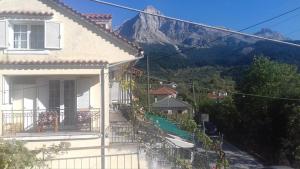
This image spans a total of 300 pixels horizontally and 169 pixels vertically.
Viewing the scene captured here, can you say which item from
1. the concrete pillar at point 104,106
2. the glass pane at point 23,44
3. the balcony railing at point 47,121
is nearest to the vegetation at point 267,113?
the concrete pillar at point 104,106

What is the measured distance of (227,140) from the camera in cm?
5806

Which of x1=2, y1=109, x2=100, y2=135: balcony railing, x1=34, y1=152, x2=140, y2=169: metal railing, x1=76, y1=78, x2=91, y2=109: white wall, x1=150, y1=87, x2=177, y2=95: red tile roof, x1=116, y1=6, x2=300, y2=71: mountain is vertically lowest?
x1=34, y1=152, x2=140, y2=169: metal railing

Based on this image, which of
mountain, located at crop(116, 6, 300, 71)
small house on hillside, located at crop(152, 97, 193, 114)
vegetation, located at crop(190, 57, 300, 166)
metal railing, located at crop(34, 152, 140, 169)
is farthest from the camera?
small house on hillside, located at crop(152, 97, 193, 114)

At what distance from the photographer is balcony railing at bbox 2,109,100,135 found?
19.7 m

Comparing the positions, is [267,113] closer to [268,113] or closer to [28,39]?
[268,113]

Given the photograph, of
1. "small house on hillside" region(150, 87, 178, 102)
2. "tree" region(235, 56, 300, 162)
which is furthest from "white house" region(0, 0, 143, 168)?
"small house on hillside" region(150, 87, 178, 102)

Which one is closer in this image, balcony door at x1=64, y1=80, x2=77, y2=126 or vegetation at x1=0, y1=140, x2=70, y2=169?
vegetation at x1=0, y1=140, x2=70, y2=169

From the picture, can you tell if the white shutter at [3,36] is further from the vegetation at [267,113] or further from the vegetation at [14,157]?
the vegetation at [267,113]

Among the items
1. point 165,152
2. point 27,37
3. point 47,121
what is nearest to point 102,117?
point 47,121

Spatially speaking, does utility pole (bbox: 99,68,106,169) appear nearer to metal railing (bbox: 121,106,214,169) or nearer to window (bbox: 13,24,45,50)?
metal railing (bbox: 121,106,214,169)

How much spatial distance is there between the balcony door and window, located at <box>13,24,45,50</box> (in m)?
2.24

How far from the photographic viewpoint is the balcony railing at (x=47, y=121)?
19.7 m

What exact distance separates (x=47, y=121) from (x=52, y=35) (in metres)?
3.69

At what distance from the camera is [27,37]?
2073cm
